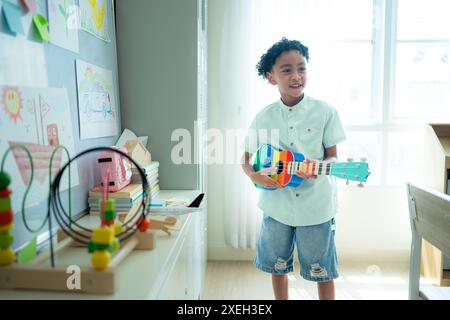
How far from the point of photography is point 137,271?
76 cm

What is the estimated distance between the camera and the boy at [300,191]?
145cm

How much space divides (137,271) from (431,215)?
0.79 meters

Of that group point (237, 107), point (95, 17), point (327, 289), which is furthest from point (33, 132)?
point (237, 107)

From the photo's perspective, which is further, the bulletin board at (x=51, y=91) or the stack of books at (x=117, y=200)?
the stack of books at (x=117, y=200)

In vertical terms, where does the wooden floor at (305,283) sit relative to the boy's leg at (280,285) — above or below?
below

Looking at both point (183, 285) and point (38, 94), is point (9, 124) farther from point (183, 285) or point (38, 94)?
point (183, 285)

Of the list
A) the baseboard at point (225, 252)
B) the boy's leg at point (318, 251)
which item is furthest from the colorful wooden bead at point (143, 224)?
the baseboard at point (225, 252)

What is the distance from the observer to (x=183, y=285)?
1117 mm

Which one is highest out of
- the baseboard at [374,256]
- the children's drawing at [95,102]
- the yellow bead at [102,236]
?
the children's drawing at [95,102]

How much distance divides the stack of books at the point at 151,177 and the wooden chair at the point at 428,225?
88cm

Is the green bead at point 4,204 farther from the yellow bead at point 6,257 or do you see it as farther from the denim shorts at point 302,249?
the denim shorts at point 302,249

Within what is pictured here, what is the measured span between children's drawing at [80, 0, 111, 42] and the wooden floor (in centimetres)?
134

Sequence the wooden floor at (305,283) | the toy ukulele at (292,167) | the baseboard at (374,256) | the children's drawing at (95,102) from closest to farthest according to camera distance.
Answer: the children's drawing at (95,102), the toy ukulele at (292,167), the wooden floor at (305,283), the baseboard at (374,256)
